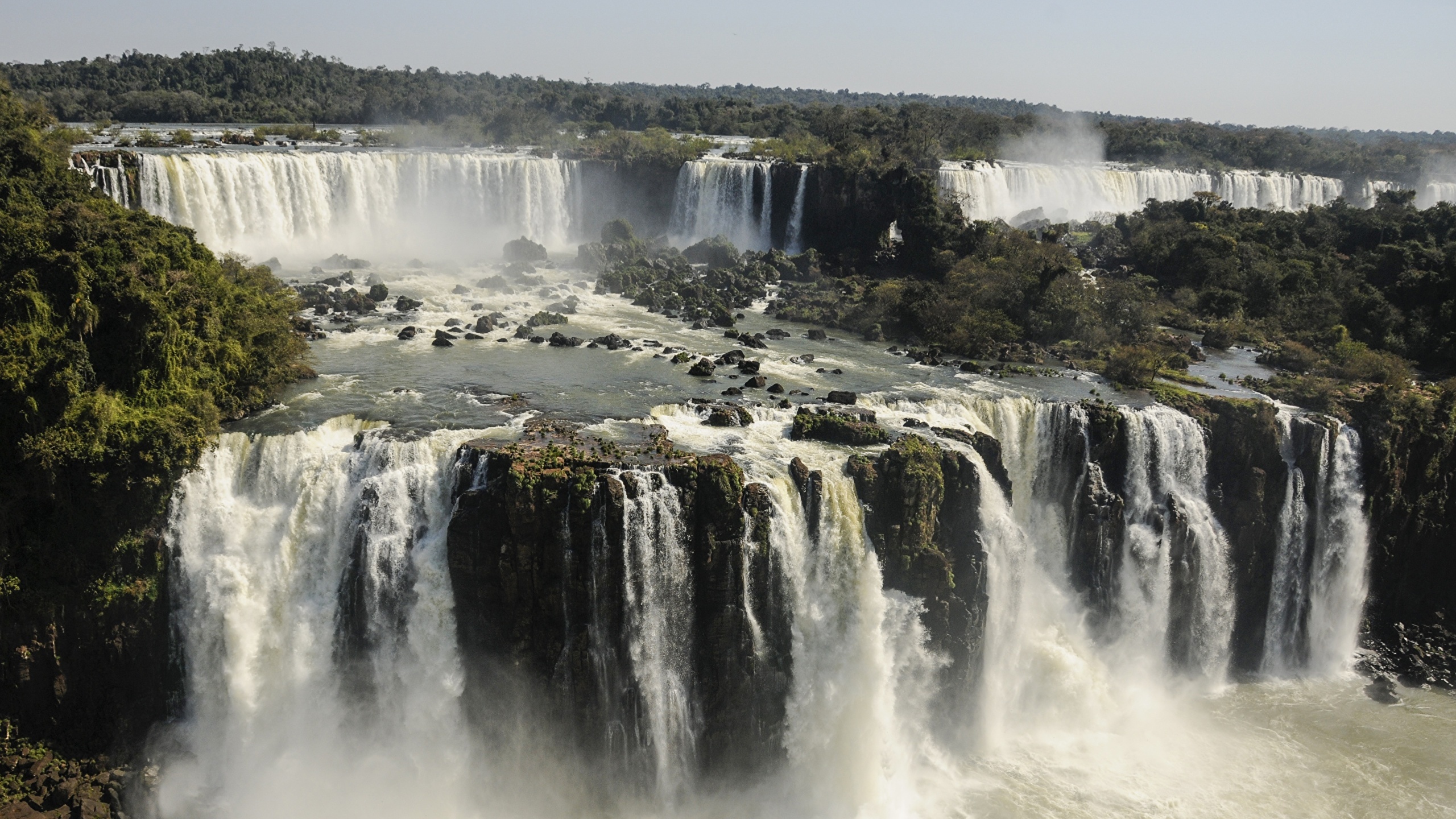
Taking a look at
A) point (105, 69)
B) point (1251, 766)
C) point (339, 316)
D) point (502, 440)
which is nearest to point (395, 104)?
point (105, 69)

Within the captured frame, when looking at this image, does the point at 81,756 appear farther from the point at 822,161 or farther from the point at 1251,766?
the point at 822,161

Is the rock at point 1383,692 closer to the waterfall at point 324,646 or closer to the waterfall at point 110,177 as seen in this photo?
the waterfall at point 324,646

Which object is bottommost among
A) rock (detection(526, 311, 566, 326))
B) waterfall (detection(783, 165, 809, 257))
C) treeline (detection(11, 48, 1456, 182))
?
rock (detection(526, 311, 566, 326))

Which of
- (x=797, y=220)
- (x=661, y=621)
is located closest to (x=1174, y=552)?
(x=661, y=621)

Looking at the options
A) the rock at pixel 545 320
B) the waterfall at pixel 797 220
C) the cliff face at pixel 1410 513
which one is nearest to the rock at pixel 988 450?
the cliff face at pixel 1410 513

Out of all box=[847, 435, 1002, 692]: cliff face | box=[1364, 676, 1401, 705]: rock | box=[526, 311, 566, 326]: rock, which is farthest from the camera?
box=[526, 311, 566, 326]: rock

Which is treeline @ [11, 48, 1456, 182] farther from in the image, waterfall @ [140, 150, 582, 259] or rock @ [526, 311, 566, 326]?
rock @ [526, 311, 566, 326]

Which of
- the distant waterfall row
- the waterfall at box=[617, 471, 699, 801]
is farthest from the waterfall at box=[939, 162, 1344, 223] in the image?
the waterfall at box=[617, 471, 699, 801]
